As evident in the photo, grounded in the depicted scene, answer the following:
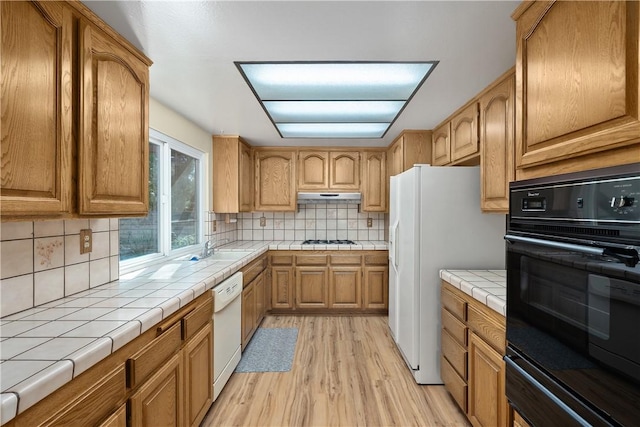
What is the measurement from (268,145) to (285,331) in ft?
7.34

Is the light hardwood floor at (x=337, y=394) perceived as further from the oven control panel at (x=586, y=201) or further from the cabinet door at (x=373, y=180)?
the cabinet door at (x=373, y=180)

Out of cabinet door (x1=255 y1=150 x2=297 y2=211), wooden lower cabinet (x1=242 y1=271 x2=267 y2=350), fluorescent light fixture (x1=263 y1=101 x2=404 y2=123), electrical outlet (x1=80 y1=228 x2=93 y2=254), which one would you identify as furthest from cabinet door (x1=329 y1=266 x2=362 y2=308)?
electrical outlet (x1=80 y1=228 x2=93 y2=254)

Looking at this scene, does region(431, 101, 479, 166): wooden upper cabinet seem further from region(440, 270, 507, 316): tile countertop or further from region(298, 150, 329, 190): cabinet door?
region(298, 150, 329, 190): cabinet door

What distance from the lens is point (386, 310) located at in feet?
12.1

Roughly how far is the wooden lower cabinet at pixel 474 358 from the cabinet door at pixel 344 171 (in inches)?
82.7

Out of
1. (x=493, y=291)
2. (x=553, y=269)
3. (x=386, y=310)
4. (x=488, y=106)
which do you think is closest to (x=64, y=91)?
(x=553, y=269)

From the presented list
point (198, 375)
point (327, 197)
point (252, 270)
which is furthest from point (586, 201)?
point (327, 197)

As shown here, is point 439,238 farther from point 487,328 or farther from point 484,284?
point 487,328

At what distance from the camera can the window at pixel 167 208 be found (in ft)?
7.38

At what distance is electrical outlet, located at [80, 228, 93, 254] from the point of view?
1551mm

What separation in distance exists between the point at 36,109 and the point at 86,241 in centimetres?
80

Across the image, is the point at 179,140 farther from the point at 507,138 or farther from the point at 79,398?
the point at 507,138

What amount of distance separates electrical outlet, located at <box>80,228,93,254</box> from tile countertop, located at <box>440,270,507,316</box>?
2070 mm

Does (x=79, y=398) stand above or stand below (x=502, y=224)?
below
